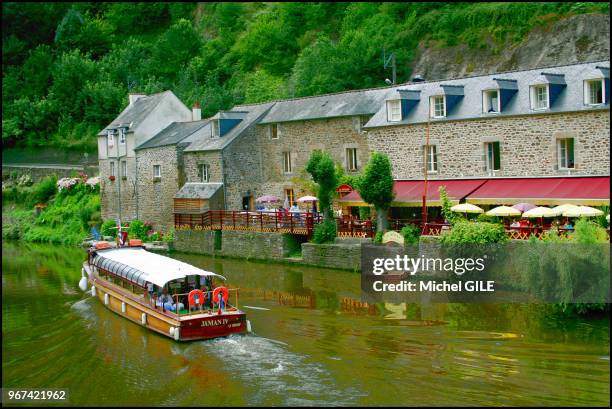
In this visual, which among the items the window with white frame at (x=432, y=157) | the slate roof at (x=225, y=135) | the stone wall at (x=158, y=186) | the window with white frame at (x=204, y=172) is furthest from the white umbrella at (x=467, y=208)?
the stone wall at (x=158, y=186)

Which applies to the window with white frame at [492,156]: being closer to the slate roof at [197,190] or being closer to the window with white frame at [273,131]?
the window with white frame at [273,131]

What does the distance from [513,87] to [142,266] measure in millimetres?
14940

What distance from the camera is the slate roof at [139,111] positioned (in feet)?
148

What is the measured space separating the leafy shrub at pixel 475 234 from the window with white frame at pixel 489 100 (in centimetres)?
576

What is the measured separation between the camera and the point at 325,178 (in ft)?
104

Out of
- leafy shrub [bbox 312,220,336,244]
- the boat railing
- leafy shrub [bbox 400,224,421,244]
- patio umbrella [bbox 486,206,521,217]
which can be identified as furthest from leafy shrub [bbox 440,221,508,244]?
the boat railing

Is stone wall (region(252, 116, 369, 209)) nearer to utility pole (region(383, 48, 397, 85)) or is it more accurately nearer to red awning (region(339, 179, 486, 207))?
red awning (region(339, 179, 486, 207))

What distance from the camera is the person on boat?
830 inches

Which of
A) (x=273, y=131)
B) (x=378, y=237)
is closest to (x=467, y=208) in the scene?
(x=378, y=237)

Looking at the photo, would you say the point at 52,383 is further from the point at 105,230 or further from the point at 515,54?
the point at 515,54

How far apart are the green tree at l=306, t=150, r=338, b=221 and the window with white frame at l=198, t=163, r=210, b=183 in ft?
29.5

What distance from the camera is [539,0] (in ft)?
150

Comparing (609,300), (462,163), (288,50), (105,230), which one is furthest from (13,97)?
(609,300)

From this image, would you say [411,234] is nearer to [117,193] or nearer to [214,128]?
[214,128]
